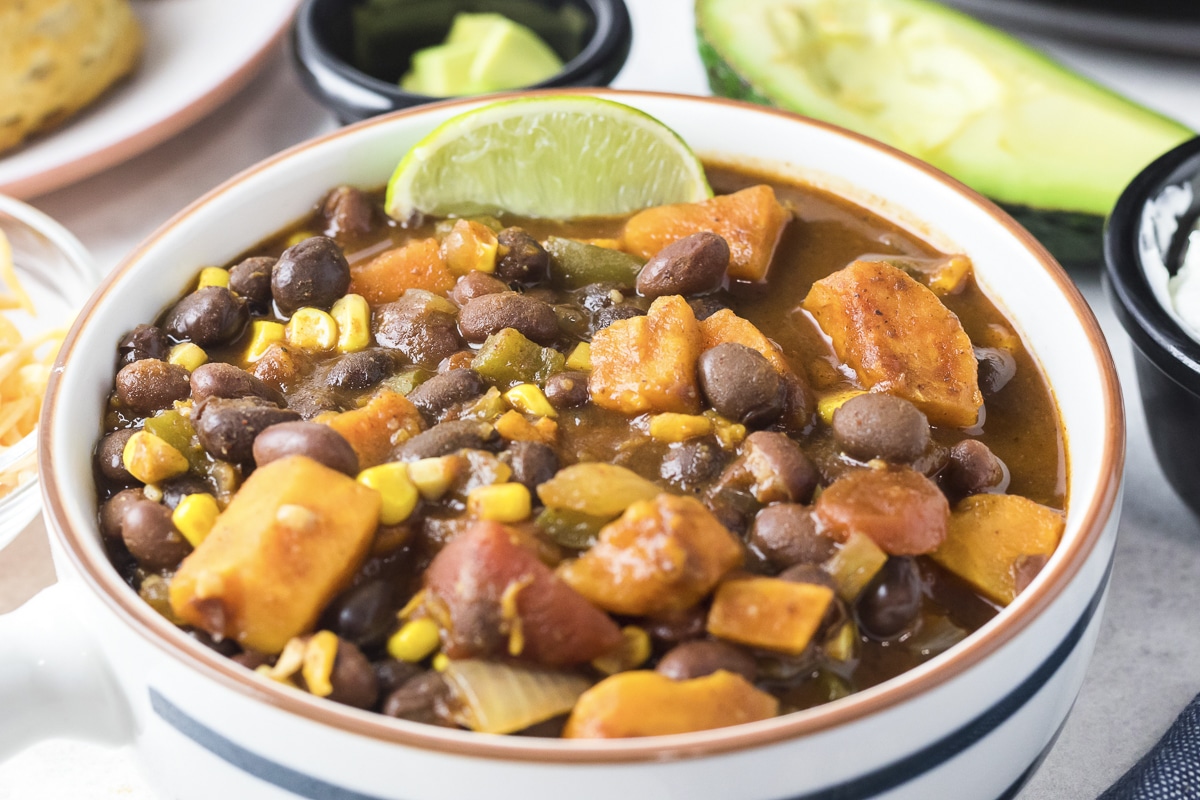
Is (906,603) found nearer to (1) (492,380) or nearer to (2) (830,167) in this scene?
(1) (492,380)

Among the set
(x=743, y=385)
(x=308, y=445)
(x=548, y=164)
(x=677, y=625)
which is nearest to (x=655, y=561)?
(x=677, y=625)

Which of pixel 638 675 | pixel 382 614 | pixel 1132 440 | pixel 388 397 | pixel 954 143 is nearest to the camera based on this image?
pixel 638 675

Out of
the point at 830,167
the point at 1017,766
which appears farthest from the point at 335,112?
the point at 1017,766

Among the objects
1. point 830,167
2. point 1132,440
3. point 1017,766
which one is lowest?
point 1132,440

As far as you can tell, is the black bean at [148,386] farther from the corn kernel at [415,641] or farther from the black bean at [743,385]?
the black bean at [743,385]

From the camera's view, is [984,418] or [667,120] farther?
[667,120]

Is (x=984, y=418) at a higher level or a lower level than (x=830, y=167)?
lower

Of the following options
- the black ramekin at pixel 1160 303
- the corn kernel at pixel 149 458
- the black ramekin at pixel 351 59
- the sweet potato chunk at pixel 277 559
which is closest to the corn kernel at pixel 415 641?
the sweet potato chunk at pixel 277 559
